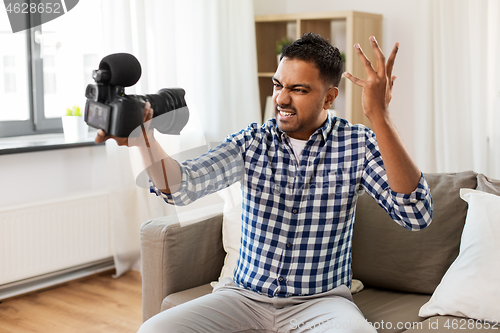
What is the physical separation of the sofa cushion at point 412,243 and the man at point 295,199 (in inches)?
8.3

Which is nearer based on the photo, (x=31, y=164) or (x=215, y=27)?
(x=31, y=164)

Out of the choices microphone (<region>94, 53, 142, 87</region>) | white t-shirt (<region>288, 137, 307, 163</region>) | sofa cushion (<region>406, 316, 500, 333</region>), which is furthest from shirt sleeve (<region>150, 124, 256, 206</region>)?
sofa cushion (<region>406, 316, 500, 333</region>)

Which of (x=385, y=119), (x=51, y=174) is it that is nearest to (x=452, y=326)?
(x=385, y=119)

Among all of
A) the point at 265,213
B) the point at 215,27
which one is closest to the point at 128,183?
the point at 215,27

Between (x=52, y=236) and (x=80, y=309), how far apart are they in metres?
0.39

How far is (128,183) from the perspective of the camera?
2787 mm

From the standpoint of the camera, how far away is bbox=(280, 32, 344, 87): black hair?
146 cm

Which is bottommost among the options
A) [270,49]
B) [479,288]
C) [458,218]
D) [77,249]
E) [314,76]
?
[77,249]

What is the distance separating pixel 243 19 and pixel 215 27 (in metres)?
0.23

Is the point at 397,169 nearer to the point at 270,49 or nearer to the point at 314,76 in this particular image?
the point at 314,76

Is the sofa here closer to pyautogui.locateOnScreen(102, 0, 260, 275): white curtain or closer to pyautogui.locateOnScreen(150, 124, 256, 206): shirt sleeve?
pyautogui.locateOnScreen(150, 124, 256, 206): shirt sleeve

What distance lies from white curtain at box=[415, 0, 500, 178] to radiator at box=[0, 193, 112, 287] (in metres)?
1.73

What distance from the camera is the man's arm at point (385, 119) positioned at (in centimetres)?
115

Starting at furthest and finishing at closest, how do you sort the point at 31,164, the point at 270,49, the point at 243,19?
the point at 270,49 → the point at 243,19 → the point at 31,164
